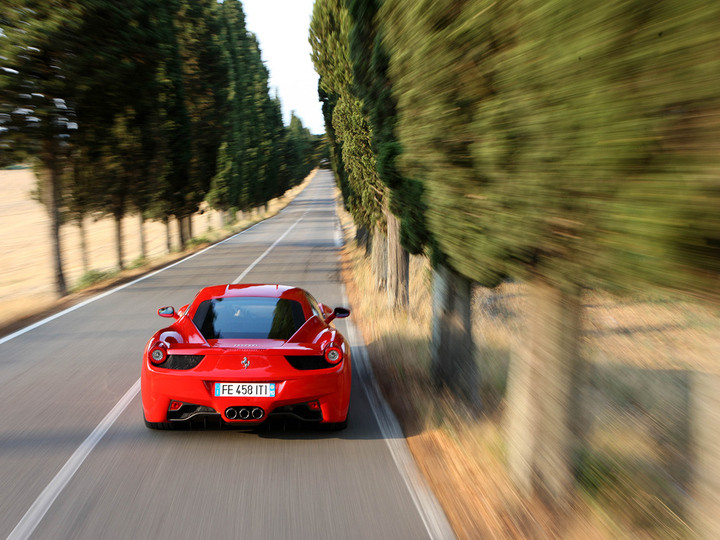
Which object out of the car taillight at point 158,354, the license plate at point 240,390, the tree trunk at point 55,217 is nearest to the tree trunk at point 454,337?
the license plate at point 240,390

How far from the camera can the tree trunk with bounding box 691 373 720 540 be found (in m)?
3.27

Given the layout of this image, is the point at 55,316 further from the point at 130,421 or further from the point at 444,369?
the point at 444,369

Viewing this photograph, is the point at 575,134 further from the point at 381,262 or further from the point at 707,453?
the point at 381,262

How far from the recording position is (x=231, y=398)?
5.73 meters

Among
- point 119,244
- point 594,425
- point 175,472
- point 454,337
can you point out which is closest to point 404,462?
point 175,472

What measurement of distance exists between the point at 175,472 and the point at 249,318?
5.46ft

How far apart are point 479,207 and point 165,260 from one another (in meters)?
23.2

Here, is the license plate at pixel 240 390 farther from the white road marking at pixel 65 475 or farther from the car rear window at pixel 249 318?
the white road marking at pixel 65 475

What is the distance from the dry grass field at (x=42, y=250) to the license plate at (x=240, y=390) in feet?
27.3

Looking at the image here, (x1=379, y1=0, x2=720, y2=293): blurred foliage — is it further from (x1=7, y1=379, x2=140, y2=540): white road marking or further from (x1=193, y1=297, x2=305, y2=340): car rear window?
(x1=7, y1=379, x2=140, y2=540): white road marking

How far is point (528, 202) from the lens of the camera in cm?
411

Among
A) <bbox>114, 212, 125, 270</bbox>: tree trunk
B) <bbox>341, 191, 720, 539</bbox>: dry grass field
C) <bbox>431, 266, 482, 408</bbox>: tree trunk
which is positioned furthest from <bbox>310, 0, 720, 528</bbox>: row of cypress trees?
<bbox>114, 212, 125, 270</bbox>: tree trunk

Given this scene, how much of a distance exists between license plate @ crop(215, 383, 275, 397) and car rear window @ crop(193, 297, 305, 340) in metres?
0.53

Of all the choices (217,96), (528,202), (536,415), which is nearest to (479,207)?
(528,202)
